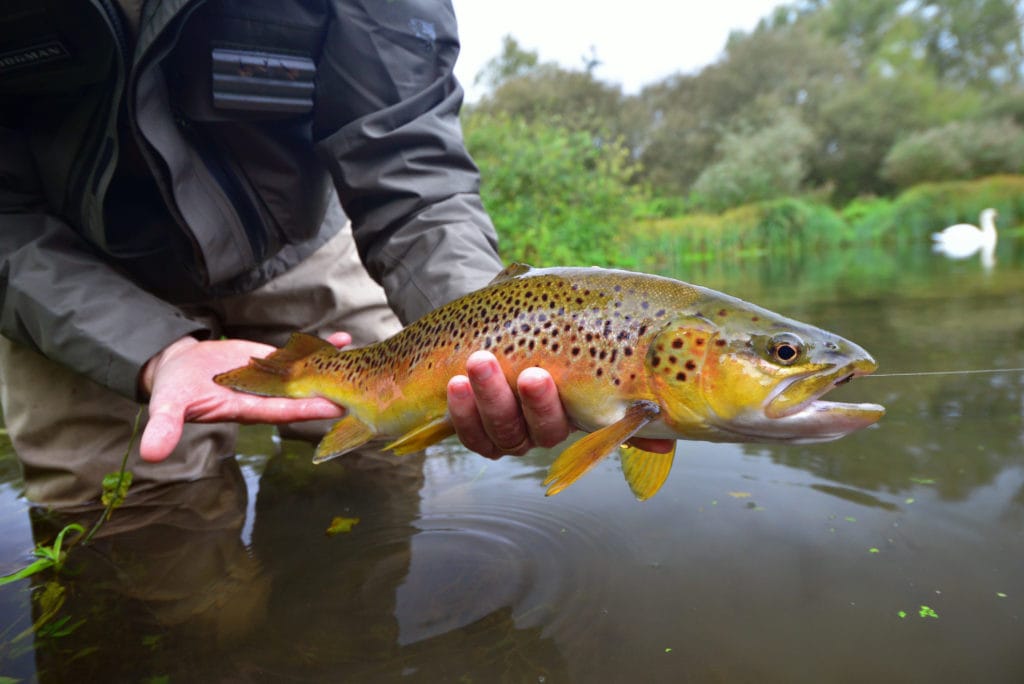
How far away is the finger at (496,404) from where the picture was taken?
1382 millimetres

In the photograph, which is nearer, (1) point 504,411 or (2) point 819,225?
(1) point 504,411

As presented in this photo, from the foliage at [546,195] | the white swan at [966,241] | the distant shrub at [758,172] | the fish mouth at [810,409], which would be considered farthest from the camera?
the distant shrub at [758,172]

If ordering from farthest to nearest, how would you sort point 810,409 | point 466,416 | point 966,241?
point 966,241
point 466,416
point 810,409

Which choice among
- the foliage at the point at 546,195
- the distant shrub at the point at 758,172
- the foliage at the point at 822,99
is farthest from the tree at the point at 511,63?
the foliage at the point at 546,195

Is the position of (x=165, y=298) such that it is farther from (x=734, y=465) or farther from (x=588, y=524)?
(x=734, y=465)

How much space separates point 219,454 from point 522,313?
6.32 ft

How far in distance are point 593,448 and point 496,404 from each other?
0.26 metres

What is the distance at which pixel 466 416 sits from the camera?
150 cm

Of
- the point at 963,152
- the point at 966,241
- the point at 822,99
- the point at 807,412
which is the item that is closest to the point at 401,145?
the point at 807,412

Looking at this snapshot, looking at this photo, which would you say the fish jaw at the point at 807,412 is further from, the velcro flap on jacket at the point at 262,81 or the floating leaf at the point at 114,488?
the floating leaf at the point at 114,488

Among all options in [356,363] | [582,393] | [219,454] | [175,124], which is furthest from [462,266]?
[219,454]

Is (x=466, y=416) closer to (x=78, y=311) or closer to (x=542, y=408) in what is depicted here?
(x=542, y=408)

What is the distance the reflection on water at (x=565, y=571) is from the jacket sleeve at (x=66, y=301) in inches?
25.3

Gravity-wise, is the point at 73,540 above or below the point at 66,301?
below
